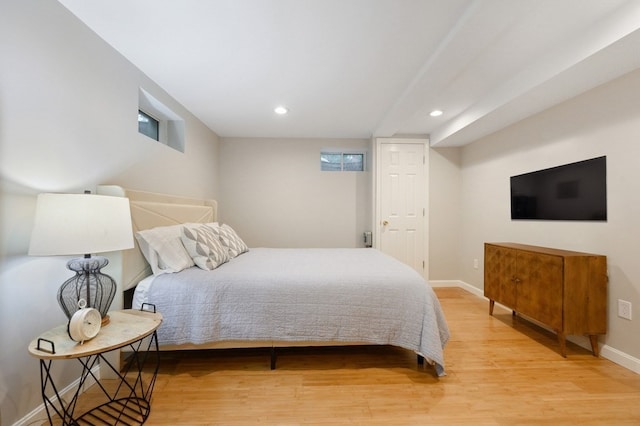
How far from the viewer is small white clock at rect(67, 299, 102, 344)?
3.87 feet

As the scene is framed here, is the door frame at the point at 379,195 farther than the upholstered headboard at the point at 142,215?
Yes

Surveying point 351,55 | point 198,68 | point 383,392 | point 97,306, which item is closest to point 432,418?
point 383,392

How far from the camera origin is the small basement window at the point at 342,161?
4266mm

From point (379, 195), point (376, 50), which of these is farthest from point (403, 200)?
point (376, 50)

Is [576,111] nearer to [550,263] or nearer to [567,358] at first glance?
[550,263]

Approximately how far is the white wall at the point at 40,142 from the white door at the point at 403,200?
310 centimetres

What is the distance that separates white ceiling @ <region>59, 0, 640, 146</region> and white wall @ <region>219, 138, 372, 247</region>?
118 centimetres

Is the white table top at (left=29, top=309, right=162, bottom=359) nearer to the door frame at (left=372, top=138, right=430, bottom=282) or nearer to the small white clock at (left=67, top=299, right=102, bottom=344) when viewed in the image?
the small white clock at (left=67, top=299, right=102, bottom=344)

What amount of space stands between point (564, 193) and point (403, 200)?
1.81m

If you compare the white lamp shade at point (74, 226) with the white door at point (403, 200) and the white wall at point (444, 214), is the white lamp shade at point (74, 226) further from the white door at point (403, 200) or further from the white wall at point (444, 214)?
the white wall at point (444, 214)

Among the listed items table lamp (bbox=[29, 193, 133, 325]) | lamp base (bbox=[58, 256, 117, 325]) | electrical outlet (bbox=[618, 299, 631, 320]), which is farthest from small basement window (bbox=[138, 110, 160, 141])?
electrical outlet (bbox=[618, 299, 631, 320])

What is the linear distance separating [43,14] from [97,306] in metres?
1.58

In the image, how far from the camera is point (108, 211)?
1.31 meters

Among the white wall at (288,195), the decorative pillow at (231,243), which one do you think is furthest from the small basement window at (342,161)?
the decorative pillow at (231,243)
